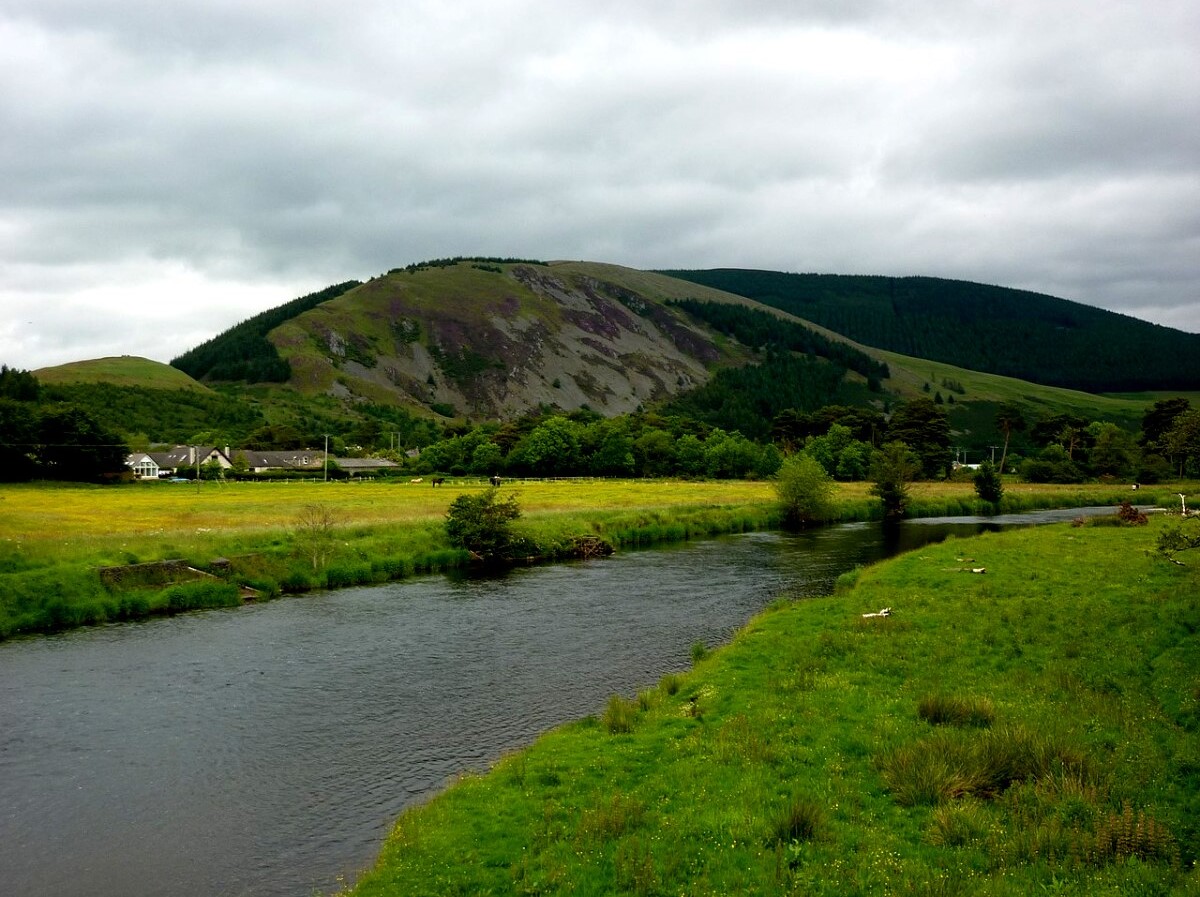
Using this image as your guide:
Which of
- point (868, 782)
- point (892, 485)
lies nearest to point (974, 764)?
point (868, 782)

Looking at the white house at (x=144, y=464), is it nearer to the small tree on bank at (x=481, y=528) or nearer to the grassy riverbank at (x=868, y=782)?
the small tree on bank at (x=481, y=528)

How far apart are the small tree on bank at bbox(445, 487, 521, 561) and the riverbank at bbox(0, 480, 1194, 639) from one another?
122cm

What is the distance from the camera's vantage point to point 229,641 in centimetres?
3234

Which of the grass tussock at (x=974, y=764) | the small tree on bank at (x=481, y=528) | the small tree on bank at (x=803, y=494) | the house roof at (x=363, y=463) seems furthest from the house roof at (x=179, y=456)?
the grass tussock at (x=974, y=764)

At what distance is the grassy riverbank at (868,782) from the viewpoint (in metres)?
10.7

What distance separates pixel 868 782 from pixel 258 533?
146 feet

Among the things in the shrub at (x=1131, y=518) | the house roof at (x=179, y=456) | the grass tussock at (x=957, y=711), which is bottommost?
the shrub at (x=1131, y=518)

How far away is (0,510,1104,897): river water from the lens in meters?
15.4

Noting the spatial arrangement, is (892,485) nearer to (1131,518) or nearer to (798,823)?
(1131,518)

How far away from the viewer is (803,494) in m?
81.6

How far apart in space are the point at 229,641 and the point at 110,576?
1060 cm

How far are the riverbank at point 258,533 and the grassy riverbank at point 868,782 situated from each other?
28420mm

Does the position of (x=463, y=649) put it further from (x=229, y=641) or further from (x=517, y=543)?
(x=517, y=543)

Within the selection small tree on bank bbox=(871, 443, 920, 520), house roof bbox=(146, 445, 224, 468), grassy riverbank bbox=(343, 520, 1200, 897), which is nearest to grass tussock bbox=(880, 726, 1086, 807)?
grassy riverbank bbox=(343, 520, 1200, 897)
